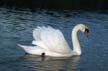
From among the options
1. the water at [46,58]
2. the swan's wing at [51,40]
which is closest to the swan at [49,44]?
the swan's wing at [51,40]

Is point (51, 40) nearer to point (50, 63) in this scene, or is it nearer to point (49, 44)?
point (49, 44)

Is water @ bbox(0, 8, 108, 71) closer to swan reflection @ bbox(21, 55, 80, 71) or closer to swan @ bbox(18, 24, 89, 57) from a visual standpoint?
swan reflection @ bbox(21, 55, 80, 71)

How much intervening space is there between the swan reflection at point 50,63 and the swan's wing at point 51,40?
38cm

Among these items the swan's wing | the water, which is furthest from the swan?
the water

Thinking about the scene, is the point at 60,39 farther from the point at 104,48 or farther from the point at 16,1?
the point at 16,1

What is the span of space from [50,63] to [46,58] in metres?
0.97

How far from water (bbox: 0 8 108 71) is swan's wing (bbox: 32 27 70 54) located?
39 centimetres

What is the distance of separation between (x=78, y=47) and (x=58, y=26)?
692 cm

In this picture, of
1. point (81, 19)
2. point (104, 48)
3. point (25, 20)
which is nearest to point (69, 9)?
point (81, 19)

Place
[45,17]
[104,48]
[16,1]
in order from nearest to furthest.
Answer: [104,48] → [45,17] → [16,1]

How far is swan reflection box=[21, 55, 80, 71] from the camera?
15.9 metres

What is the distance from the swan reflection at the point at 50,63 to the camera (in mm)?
15898

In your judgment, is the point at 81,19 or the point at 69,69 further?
the point at 81,19

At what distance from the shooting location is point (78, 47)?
1884cm
